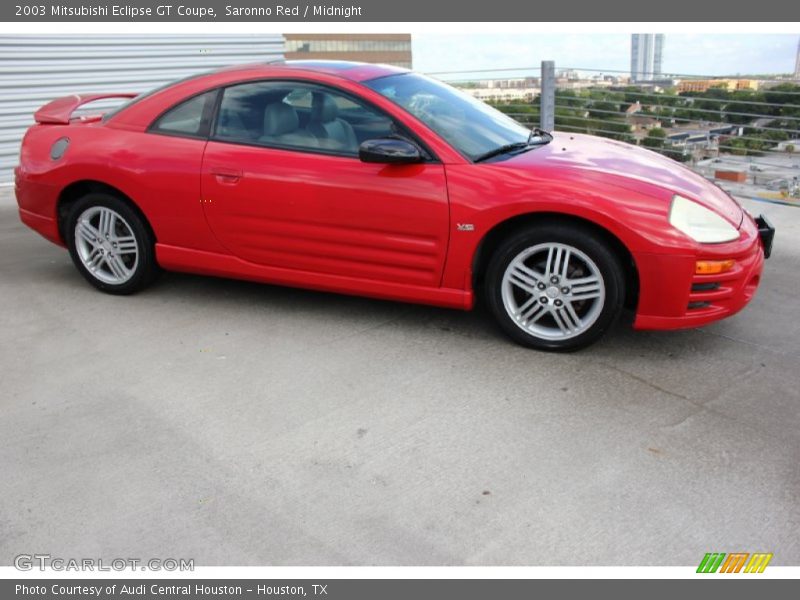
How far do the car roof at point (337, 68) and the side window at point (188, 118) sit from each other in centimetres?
27

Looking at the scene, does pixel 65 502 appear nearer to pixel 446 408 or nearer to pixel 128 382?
pixel 128 382

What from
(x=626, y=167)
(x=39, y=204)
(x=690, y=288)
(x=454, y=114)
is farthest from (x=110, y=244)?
(x=690, y=288)

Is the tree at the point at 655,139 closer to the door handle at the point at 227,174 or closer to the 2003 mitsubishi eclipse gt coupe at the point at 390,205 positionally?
the 2003 mitsubishi eclipse gt coupe at the point at 390,205

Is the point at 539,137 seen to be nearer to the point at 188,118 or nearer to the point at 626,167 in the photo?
the point at 626,167

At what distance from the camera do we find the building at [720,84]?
29.2 ft

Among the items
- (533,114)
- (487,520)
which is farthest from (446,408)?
(533,114)

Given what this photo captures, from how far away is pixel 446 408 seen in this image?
358 cm

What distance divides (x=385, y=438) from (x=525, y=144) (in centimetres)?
218

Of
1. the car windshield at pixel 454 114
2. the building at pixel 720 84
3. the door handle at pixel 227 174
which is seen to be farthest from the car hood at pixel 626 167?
the building at pixel 720 84

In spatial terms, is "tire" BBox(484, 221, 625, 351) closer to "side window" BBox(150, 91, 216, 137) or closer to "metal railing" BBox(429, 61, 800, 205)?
"side window" BBox(150, 91, 216, 137)

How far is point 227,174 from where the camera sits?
452 centimetres

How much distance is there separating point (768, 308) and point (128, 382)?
3769mm

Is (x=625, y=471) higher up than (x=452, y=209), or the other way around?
(x=452, y=209)

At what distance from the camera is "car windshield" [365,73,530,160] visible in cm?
432
